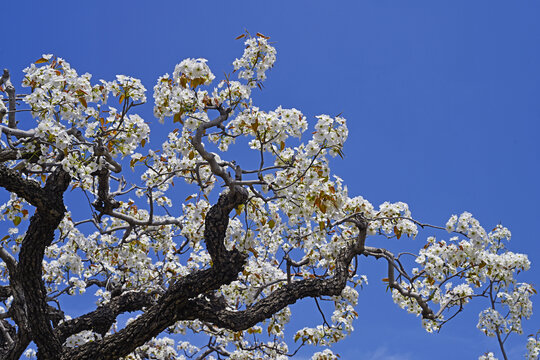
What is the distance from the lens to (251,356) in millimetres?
7723

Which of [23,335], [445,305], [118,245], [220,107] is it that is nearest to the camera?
[220,107]

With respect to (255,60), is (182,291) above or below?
below

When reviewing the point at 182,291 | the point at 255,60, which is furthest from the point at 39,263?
the point at 255,60

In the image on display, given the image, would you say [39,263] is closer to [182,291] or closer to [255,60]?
[182,291]

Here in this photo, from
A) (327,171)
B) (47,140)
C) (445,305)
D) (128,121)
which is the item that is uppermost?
(128,121)

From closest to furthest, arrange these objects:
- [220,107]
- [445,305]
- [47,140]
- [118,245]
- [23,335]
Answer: [47,140] < [220,107] < [23,335] < [445,305] < [118,245]

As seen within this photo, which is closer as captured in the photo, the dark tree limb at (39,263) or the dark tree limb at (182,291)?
the dark tree limb at (39,263)

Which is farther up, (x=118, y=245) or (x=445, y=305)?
(x=118, y=245)

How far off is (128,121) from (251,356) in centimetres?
407

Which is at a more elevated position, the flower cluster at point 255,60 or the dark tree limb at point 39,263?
the flower cluster at point 255,60

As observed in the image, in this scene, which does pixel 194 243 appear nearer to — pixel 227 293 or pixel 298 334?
pixel 227 293

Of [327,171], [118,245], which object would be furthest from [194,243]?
[327,171]

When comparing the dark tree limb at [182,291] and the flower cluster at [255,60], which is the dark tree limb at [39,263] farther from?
the flower cluster at [255,60]

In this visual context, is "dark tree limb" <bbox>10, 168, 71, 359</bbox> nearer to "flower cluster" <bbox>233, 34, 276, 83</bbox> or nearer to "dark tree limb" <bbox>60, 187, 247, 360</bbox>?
"dark tree limb" <bbox>60, 187, 247, 360</bbox>
